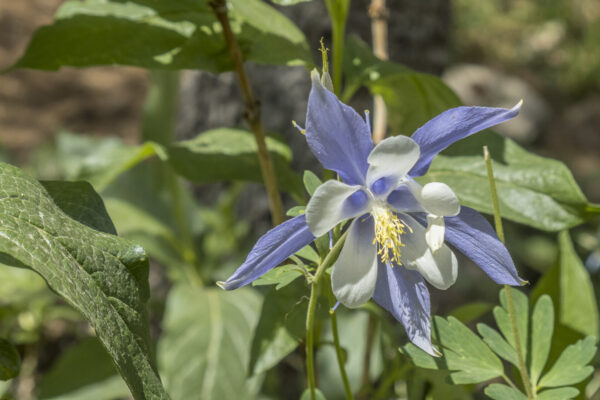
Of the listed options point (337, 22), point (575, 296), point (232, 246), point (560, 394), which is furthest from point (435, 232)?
point (232, 246)

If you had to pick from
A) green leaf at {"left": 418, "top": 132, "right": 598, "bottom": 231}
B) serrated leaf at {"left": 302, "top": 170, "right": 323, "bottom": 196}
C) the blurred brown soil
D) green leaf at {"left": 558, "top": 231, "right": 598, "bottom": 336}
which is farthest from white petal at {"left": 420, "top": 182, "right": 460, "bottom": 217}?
the blurred brown soil

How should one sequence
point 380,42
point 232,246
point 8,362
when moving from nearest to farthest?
point 8,362 → point 380,42 → point 232,246

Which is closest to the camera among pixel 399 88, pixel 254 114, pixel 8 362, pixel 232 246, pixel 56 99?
pixel 8 362

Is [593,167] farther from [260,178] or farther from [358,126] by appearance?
[358,126]

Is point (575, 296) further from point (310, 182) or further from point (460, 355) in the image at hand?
point (310, 182)

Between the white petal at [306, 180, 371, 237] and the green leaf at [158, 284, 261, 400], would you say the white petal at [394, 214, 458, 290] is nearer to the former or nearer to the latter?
the white petal at [306, 180, 371, 237]

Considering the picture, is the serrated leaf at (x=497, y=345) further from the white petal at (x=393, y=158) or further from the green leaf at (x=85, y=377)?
the green leaf at (x=85, y=377)

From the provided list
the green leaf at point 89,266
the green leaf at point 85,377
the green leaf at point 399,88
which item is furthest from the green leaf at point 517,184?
the green leaf at point 85,377
